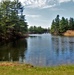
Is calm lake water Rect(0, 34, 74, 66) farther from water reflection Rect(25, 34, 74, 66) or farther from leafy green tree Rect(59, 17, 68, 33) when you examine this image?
leafy green tree Rect(59, 17, 68, 33)

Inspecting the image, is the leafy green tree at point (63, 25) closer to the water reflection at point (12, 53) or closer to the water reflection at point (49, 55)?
the water reflection at point (49, 55)

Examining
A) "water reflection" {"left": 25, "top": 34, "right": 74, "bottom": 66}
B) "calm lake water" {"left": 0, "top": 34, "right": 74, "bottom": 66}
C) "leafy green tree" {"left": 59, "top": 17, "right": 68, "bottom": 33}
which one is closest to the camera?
"water reflection" {"left": 25, "top": 34, "right": 74, "bottom": 66}

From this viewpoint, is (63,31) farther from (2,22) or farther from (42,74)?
(42,74)

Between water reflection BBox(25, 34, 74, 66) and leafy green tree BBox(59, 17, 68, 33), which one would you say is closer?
water reflection BBox(25, 34, 74, 66)

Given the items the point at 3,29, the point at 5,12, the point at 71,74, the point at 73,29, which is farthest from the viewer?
the point at 73,29

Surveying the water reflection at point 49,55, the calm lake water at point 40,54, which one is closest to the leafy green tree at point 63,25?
the water reflection at point 49,55

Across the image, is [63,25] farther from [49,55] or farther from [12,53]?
[49,55]

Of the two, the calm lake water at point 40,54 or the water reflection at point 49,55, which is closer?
the water reflection at point 49,55

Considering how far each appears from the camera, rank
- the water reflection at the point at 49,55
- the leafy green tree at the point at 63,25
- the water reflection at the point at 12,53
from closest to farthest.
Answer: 1. the water reflection at the point at 49,55
2. the water reflection at the point at 12,53
3. the leafy green tree at the point at 63,25

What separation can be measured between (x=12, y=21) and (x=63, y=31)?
276 ft

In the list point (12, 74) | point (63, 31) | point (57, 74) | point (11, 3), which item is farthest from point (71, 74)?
point (63, 31)

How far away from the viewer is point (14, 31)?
8475 centimetres

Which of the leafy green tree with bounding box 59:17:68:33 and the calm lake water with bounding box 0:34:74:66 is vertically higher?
the leafy green tree with bounding box 59:17:68:33

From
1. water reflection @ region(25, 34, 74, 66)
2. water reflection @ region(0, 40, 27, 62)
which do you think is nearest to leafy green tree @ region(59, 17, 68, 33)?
water reflection @ region(25, 34, 74, 66)
